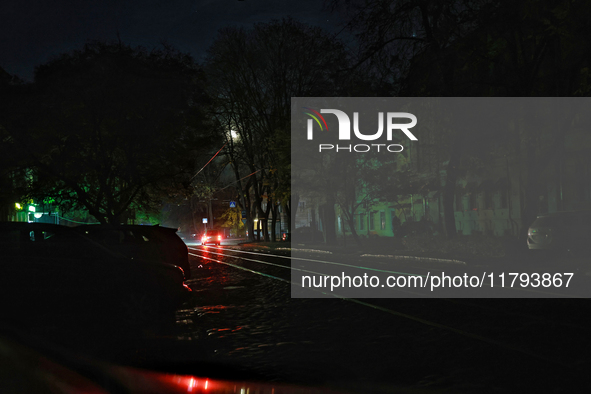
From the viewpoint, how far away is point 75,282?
955 cm

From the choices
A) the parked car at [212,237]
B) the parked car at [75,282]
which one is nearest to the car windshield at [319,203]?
the parked car at [75,282]

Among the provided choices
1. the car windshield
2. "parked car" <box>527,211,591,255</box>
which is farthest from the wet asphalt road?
"parked car" <box>527,211,591,255</box>

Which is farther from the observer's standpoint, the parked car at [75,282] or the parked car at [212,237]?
the parked car at [212,237]

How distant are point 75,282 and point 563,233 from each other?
15275 mm

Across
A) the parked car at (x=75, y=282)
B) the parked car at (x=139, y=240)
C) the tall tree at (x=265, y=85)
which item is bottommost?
the parked car at (x=75, y=282)

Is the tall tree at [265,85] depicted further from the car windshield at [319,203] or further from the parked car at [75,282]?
the parked car at [75,282]

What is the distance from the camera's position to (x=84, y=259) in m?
9.88

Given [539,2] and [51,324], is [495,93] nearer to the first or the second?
[539,2]

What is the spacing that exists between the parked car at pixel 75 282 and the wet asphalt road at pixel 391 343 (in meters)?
0.83

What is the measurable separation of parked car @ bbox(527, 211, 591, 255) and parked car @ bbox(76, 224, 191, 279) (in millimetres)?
11767

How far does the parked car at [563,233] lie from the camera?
752 inches

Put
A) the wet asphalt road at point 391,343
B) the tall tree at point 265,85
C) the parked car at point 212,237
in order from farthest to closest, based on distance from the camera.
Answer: the parked car at point 212,237 < the tall tree at point 265,85 < the wet asphalt road at point 391,343

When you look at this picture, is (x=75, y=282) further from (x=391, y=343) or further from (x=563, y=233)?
(x=563, y=233)

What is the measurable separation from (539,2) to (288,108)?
93.1ft
